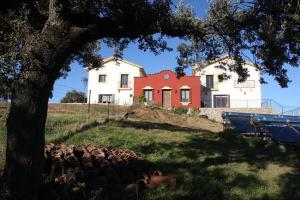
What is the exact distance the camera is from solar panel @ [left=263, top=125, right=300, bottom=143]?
17941mm

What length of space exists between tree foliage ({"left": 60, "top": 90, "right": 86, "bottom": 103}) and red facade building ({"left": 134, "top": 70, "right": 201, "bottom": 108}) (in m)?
9.49

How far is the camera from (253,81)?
56.0 m

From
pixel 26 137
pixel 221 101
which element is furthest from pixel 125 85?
pixel 26 137

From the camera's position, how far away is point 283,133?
19141mm

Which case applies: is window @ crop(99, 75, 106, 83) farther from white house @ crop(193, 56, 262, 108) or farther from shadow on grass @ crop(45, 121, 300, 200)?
shadow on grass @ crop(45, 121, 300, 200)

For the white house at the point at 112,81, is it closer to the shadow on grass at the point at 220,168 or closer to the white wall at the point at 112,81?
the white wall at the point at 112,81

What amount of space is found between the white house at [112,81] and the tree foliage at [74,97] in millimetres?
2716

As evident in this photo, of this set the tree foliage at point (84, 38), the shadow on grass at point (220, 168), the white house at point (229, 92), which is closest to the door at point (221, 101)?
the white house at point (229, 92)

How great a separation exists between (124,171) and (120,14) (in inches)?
159

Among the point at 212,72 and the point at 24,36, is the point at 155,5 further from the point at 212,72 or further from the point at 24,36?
the point at 212,72

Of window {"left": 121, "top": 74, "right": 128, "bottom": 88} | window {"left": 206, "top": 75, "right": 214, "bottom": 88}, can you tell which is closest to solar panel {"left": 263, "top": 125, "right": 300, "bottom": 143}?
window {"left": 206, "top": 75, "right": 214, "bottom": 88}

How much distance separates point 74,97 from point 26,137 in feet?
180

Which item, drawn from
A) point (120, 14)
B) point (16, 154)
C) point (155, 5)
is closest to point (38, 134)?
point (16, 154)

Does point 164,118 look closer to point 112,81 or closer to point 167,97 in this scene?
point 167,97
